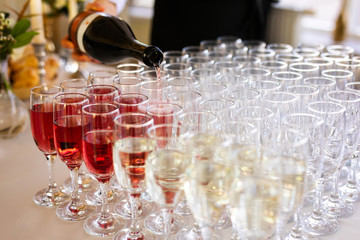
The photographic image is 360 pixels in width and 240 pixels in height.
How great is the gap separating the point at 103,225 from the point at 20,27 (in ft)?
2.68

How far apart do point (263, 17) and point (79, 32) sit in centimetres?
136

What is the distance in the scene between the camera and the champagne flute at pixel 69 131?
41.9 inches

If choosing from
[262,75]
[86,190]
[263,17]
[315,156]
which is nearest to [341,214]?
[315,156]

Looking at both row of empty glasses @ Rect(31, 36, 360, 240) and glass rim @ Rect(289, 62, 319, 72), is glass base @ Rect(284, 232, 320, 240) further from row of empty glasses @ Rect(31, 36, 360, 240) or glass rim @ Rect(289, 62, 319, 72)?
glass rim @ Rect(289, 62, 319, 72)

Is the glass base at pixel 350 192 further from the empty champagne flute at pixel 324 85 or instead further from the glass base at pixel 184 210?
the glass base at pixel 184 210

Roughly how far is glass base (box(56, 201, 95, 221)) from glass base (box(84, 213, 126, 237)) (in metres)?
0.03

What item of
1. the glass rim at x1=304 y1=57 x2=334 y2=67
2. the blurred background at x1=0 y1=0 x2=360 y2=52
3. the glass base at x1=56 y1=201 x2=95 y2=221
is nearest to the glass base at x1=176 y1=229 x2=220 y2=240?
the glass base at x1=56 y1=201 x2=95 y2=221

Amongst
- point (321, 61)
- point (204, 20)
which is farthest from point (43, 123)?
point (204, 20)

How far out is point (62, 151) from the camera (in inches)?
Answer: 42.7

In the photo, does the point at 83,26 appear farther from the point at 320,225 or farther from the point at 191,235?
the point at 320,225

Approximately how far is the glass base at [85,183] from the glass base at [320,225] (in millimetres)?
601

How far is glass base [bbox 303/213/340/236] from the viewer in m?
1.06

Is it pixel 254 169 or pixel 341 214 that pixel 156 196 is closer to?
pixel 254 169

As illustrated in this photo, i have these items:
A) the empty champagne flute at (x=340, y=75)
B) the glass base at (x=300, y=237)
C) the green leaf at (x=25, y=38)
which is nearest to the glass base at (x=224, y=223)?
the glass base at (x=300, y=237)
